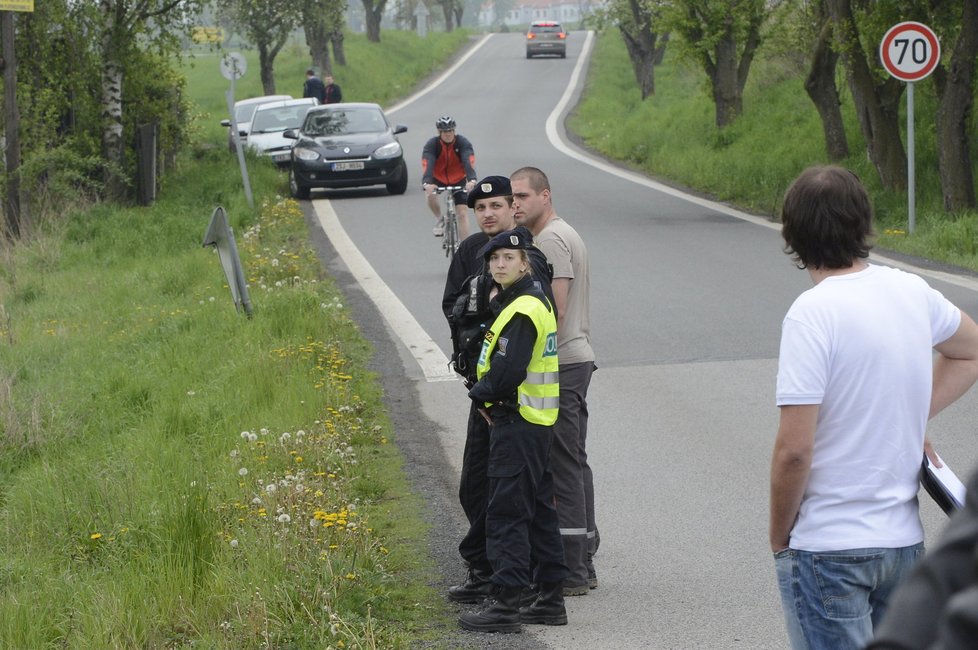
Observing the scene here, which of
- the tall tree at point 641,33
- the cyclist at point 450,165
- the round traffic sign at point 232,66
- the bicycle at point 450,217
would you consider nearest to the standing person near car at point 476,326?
the cyclist at point 450,165

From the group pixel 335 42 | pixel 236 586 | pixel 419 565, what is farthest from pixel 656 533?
pixel 335 42

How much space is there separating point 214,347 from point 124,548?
15.2 feet

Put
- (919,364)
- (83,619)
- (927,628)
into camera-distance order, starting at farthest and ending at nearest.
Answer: (83,619)
(919,364)
(927,628)

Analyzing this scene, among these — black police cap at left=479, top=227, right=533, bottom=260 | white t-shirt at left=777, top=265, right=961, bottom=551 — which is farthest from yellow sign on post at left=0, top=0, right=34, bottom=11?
white t-shirt at left=777, top=265, right=961, bottom=551

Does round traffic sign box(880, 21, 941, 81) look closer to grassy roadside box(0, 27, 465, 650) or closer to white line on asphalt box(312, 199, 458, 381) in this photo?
white line on asphalt box(312, 199, 458, 381)

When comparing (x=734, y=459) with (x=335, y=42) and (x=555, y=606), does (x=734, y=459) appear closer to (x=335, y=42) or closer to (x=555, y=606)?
(x=555, y=606)

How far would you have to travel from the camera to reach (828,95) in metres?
21.3

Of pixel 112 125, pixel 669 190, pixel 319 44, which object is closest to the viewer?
pixel 112 125

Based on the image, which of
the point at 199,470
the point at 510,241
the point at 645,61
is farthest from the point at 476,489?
the point at 645,61

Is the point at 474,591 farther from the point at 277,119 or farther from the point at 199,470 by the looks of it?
the point at 277,119

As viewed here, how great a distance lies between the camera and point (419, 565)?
20.1 feet

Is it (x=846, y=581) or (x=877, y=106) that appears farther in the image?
(x=877, y=106)

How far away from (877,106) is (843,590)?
54.0 feet

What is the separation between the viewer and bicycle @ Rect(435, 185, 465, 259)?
15.1 m
